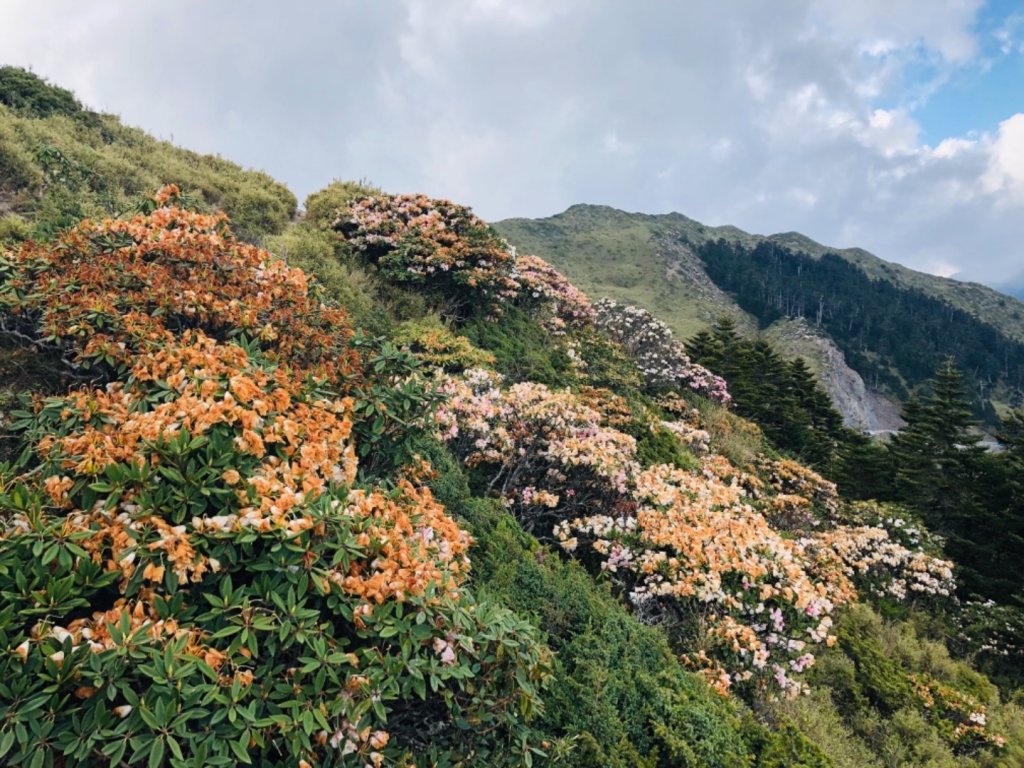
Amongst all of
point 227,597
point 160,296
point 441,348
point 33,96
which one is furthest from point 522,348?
point 33,96

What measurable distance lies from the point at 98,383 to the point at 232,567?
2.68m

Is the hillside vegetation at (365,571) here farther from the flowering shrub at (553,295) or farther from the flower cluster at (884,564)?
the flowering shrub at (553,295)

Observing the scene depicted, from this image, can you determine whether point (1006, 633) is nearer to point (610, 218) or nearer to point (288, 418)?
point (288, 418)

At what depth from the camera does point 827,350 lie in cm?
6750

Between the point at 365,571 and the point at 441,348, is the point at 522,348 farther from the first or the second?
the point at 365,571

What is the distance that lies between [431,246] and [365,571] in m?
9.79

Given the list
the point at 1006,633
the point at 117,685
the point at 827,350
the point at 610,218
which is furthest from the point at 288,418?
the point at 610,218

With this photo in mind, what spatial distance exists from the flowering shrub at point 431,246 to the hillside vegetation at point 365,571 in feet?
5.68

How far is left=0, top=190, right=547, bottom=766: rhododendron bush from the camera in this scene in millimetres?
2148

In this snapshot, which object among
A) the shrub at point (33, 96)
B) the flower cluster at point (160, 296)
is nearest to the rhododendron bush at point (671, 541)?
the flower cluster at point (160, 296)

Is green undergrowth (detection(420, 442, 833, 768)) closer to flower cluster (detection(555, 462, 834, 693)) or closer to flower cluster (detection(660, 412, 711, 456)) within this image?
flower cluster (detection(555, 462, 834, 693))

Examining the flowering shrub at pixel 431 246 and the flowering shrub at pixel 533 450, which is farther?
the flowering shrub at pixel 431 246

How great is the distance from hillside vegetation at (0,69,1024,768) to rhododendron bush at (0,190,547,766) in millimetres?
17

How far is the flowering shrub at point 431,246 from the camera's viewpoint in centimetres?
1154
